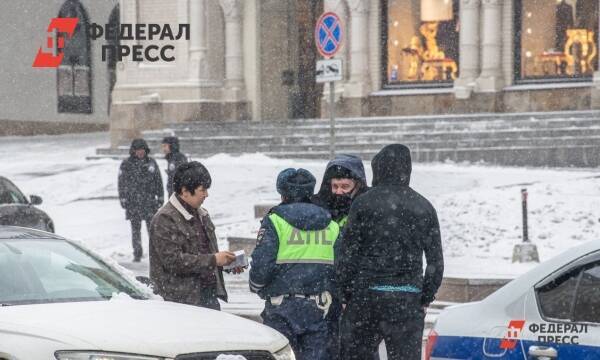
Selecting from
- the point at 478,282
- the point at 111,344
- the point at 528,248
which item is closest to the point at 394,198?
the point at 111,344

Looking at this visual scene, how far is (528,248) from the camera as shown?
16422 mm

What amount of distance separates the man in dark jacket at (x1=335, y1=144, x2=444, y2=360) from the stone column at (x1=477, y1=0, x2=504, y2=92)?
22.4 meters

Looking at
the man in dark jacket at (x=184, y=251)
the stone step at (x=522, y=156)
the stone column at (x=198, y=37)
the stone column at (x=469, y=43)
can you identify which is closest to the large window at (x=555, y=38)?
the stone column at (x=469, y=43)

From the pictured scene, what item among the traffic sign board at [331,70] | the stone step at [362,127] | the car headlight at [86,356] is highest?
the traffic sign board at [331,70]

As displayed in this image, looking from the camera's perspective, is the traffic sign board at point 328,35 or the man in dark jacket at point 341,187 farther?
the traffic sign board at point 328,35

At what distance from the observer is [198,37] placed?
33.8m

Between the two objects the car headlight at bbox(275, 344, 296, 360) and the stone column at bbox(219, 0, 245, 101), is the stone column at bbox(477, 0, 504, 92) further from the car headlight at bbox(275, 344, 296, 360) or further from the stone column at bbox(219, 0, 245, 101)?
the car headlight at bbox(275, 344, 296, 360)

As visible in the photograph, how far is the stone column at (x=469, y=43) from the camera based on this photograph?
101ft

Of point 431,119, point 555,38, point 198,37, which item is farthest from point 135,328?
point 198,37

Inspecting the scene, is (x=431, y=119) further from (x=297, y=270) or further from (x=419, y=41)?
(x=297, y=270)

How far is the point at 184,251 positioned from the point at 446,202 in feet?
39.5

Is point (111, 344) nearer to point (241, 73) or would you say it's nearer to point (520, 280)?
Result: point (520, 280)

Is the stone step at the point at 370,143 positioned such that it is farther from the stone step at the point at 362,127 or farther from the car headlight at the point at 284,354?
the car headlight at the point at 284,354

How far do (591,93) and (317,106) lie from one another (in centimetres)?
941
